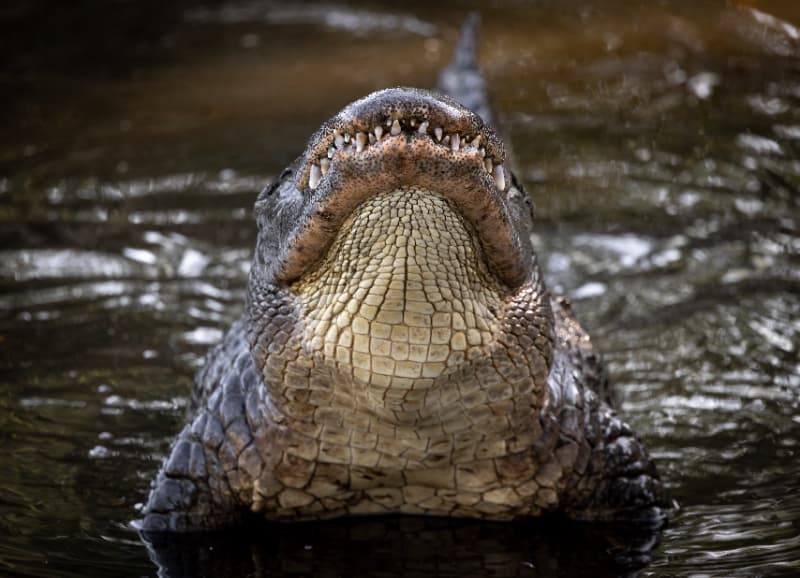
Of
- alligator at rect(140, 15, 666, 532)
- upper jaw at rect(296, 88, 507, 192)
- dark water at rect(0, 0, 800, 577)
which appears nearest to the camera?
upper jaw at rect(296, 88, 507, 192)

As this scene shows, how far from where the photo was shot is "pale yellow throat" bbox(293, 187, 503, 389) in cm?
322

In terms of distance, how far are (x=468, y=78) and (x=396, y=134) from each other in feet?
18.0

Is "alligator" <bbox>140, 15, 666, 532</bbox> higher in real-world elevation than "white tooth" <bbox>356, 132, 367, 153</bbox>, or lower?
lower

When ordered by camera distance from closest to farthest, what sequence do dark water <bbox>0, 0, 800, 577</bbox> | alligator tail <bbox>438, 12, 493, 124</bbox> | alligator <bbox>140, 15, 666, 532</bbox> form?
alligator <bbox>140, 15, 666, 532</bbox> < dark water <bbox>0, 0, 800, 577</bbox> < alligator tail <bbox>438, 12, 493, 124</bbox>

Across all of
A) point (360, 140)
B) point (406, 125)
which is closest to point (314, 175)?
point (360, 140)

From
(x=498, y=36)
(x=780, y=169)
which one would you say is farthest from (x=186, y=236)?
(x=498, y=36)

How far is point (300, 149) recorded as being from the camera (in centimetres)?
866

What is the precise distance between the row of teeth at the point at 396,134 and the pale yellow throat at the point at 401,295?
0.15 m

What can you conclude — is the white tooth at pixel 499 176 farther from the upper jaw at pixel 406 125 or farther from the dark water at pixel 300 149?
the dark water at pixel 300 149

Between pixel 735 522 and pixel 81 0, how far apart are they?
1082cm

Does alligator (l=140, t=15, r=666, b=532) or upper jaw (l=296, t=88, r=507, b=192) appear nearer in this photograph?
upper jaw (l=296, t=88, r=507, b=192)

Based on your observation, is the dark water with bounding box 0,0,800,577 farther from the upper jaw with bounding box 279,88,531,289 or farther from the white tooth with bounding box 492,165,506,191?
the white tooth with bounding box 492,165,506,191

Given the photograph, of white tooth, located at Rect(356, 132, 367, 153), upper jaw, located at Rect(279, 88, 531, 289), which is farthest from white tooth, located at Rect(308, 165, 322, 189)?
white tooth, located at Rect(356, 132, 367, 153)

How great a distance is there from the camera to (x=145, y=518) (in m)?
4.04
